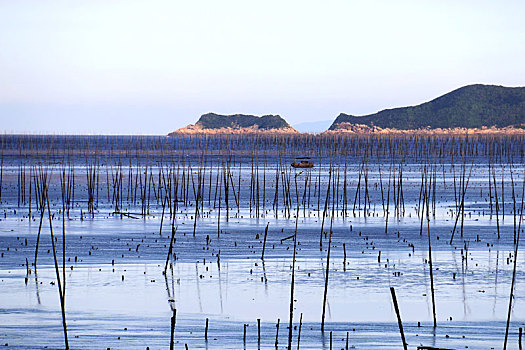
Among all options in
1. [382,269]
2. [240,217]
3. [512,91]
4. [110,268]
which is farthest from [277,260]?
[512,91]

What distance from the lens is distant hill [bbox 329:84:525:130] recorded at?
165 m

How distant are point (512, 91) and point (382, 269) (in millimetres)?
171556

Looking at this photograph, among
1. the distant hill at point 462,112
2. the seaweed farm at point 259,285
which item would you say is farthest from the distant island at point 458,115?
the seaweed farm at point 259,285

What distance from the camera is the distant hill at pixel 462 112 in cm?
16500

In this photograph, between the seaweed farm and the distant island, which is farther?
the distant island

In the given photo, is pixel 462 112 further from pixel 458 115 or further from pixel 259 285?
pixel 259 285

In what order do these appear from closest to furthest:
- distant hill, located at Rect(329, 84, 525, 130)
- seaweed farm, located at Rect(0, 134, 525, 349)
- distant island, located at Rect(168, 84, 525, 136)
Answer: seaweed farm, located at Rect(0, 134, 525, 349) < distant island, located at Rect(168, 84, 525, 136) < distant hill, located at Rect(329, 84, 525, 130)

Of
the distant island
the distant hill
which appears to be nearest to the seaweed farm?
the distant island

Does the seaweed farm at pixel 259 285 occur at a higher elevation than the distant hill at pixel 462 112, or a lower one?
lower

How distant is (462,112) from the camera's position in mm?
169875

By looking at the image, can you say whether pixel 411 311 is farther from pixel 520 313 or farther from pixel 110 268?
pixel 110 268

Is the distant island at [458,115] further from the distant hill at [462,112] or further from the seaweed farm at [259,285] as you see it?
the seaweed farm at [259,285]

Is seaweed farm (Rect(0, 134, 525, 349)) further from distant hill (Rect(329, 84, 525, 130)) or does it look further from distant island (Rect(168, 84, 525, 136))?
distant hill (Rect(329, 84, 525, 130))

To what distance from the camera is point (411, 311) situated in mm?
9492
